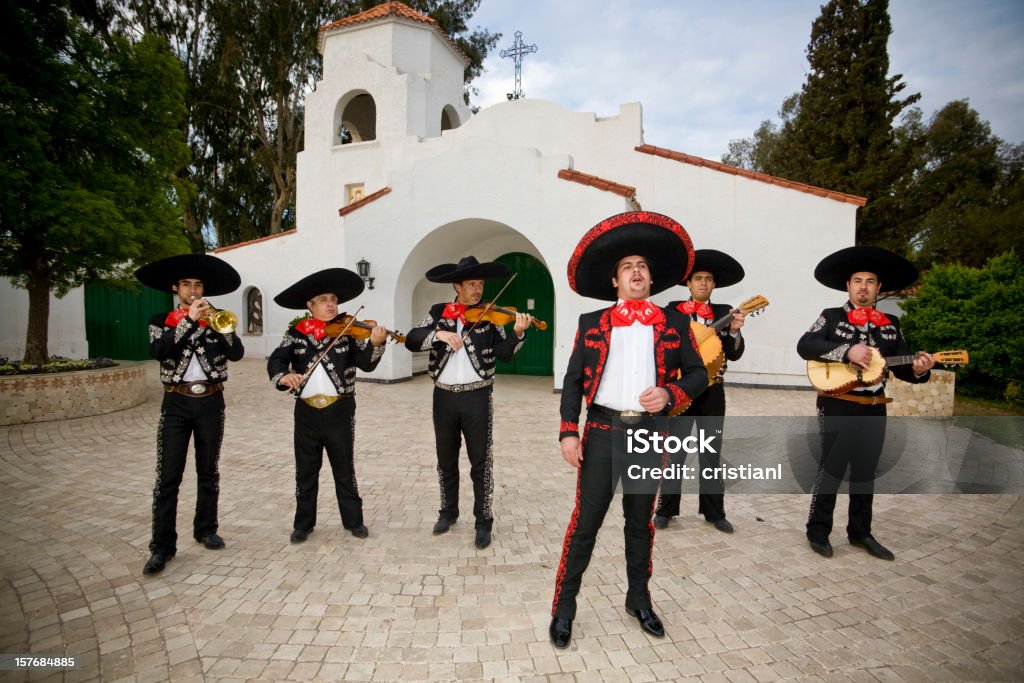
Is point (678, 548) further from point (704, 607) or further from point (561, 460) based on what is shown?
point (561, 460)

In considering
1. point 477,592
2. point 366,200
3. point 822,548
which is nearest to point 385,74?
point 366,200

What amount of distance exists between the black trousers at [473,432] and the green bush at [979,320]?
10.2 meters

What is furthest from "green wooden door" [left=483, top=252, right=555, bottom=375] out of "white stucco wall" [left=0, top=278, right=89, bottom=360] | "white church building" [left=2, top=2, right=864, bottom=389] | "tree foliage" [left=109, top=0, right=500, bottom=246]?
"tree foliage" [left=109, top=0, right=500, bottom=246]

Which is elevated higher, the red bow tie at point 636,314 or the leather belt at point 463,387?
the red bow tie at point 636,314

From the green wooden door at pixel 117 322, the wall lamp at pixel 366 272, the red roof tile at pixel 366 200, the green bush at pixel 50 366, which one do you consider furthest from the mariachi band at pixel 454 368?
the green wooden door at pixel 117 322

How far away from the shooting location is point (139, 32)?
847 inches

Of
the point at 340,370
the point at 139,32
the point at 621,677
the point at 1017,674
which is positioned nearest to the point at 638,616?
the point at 621,677

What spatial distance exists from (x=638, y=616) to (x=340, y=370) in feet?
8.83

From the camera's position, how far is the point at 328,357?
12.5 feet

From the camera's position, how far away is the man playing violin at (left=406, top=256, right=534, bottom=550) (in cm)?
386

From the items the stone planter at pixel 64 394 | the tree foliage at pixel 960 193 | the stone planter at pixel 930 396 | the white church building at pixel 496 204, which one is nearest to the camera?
the stone planter at pixel 64 394

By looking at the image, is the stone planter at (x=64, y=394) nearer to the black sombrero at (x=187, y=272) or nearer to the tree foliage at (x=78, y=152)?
the tree foliage at (x=78, y=152)

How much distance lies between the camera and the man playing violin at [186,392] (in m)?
3.51

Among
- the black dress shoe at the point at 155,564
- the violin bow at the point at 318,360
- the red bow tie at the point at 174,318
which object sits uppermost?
the red bow tie at the point at 174,318
